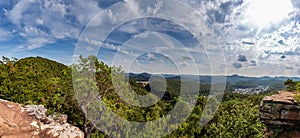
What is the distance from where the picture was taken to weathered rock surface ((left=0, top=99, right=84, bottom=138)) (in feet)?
23.0

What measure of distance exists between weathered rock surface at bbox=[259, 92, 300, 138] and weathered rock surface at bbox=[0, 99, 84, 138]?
1119 centimetres

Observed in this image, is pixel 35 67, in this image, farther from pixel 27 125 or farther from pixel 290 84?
pixel 290 84

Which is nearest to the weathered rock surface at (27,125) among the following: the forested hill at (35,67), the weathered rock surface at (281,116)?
the forested hill at (35,67)

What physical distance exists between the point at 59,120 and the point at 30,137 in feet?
8.22

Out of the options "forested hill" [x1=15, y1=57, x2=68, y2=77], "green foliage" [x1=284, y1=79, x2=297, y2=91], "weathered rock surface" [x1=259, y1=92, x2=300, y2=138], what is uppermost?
"forested hill" [x1=15, y1=57, x2=68, y2=77]

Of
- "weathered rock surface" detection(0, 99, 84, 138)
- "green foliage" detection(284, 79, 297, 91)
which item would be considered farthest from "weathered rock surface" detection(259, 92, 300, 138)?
"weathered rock surface" detection(0, 99, 84, 138)

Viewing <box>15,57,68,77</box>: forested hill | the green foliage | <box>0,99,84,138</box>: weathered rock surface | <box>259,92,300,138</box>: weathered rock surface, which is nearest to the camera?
<box>0,99,84,138</box>: weathered rock surface

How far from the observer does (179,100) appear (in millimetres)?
20594

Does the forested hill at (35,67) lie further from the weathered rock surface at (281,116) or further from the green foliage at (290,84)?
the green foliage at (290,84)

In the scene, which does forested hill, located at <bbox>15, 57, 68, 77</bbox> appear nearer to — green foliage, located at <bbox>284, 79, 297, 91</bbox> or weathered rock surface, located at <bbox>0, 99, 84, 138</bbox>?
weathered rock surface, located at <bbox>0, 99, 84, 138</bbox>

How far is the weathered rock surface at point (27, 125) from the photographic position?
700cm

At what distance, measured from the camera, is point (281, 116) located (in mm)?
13031

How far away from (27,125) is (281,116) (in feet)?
43.4

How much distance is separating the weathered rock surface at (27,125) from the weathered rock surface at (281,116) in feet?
36.7
